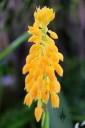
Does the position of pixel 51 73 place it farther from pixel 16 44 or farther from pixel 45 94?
pixel 16 44

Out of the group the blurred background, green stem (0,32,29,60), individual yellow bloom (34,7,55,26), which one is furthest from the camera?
the blurred background

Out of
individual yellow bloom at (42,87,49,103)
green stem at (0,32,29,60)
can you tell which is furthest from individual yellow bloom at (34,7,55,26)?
green stem at (0,32,29,60)

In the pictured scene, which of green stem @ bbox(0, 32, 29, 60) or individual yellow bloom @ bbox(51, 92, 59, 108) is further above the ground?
green stem @ bbox(0, 32, 29, 60)

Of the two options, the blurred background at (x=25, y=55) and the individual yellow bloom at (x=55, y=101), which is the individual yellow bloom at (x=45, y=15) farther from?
the blurred background at (x=25, y=55)

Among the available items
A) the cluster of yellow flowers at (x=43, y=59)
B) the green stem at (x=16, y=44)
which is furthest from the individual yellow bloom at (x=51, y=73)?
the green stem at (x=16, y=44)

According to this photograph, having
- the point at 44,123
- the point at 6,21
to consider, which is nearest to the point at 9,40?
the point at 6,21

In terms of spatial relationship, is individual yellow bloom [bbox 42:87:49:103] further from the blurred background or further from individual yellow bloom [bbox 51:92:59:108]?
the blurred background
